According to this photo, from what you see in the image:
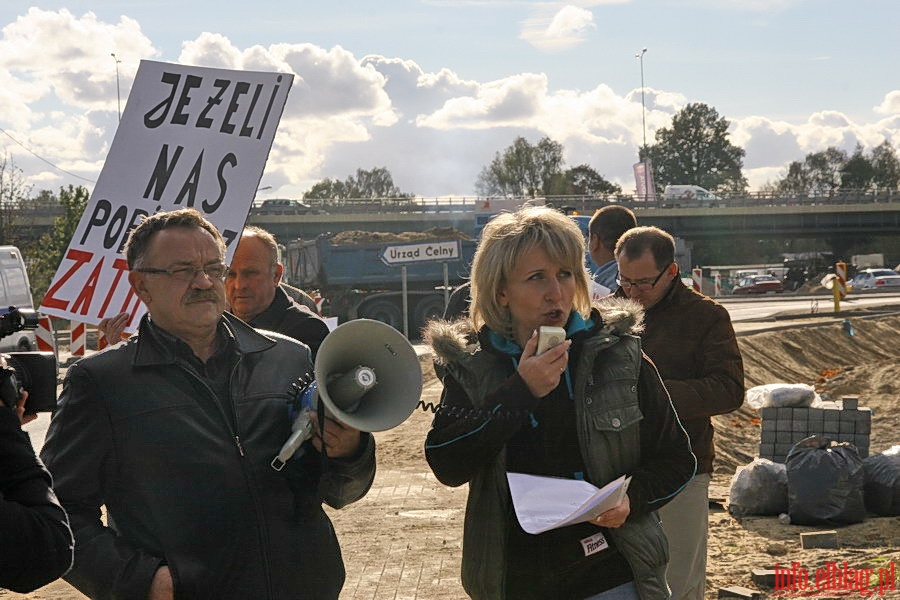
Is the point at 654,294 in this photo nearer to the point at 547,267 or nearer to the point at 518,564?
the point at 547,267

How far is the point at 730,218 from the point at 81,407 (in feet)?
247

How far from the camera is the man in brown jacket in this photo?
15.0 feet

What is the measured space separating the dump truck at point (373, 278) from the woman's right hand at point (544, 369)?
90.5 ft

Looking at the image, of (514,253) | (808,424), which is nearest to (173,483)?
(514,253)

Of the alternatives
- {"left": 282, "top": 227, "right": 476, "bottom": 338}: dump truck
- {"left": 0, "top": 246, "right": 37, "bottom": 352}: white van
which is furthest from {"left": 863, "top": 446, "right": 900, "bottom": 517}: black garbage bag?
{"left": 282, "top": 227, "right": 476, "bottom": 338}: dump truck

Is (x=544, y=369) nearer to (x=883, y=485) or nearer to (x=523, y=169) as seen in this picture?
(x=883, y=485)

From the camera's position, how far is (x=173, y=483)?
3047 millimetres

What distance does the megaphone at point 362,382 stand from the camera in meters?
2.97

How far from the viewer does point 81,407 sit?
10.1 ft

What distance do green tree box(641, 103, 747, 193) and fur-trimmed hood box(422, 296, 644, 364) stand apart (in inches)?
5174

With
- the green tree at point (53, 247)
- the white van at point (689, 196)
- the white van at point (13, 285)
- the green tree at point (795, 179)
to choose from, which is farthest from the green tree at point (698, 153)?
the white van at point (13, 285)

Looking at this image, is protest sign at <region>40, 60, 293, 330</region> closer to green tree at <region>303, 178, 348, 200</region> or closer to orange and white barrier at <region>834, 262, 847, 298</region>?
orange and white barrier at <region>834, 262, 847, 298</region>

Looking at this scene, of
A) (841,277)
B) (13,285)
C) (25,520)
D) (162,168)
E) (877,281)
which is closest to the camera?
(25,520)

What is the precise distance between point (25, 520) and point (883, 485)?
300 inches
